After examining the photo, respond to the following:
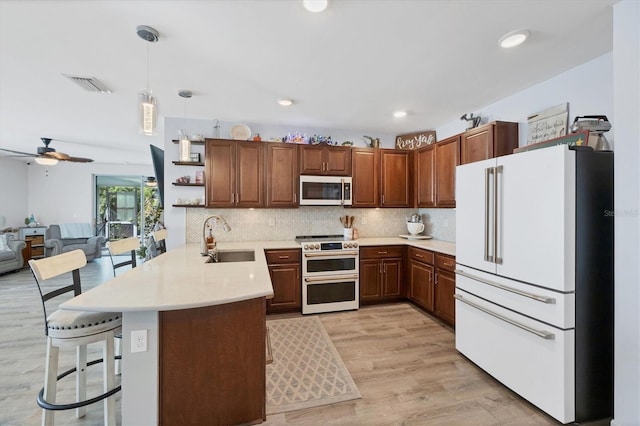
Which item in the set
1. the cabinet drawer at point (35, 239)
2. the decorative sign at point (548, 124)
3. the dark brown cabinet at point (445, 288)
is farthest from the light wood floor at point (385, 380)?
the cabinet drawer at point (35, 239)

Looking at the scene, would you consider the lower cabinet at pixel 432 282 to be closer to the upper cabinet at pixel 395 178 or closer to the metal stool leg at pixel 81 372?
the upper cabinet at pixel 395 178

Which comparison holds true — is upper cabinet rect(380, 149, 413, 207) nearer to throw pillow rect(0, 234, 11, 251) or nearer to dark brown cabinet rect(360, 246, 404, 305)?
dark brown cabinet rect(360, 246, 404, 305)

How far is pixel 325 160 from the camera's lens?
13.5 feet

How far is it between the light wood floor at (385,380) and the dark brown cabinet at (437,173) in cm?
161

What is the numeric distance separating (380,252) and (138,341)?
3119 mm

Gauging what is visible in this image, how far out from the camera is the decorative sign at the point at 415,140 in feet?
14.6

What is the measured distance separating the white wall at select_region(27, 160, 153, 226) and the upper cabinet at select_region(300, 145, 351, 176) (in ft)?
23.3

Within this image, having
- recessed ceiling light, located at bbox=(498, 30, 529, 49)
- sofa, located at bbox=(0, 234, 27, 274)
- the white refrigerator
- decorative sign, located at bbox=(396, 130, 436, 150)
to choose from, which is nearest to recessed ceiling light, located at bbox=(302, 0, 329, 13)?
recessed ceiling light, located at bbox=(498, 30, 529, 49)

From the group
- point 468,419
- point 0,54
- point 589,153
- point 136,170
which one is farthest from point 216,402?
point 136,170

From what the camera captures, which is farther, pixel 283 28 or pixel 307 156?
pixel 307 156

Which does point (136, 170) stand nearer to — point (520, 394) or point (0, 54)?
point (0, 54)

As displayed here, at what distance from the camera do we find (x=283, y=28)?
1.96 metres

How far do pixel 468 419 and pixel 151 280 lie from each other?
2.37 metres

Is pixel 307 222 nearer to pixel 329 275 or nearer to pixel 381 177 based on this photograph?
pixel 329 275
